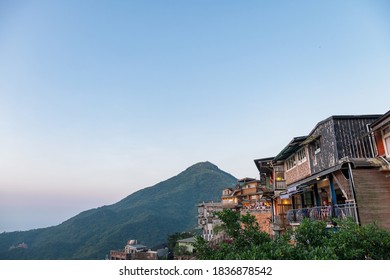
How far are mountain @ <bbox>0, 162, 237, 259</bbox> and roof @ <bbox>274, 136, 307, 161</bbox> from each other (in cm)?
7714

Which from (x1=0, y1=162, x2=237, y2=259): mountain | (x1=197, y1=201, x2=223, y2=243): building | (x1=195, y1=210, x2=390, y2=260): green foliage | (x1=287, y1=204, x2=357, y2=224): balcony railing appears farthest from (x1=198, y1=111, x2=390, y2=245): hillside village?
(x1=0, y1=162, x2=237, y2=259): mountain

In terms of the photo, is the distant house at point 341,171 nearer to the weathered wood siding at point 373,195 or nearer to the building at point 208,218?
the weathered wood siding at point 373,195

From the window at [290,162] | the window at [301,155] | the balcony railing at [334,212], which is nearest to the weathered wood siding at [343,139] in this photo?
the window at [301,155]

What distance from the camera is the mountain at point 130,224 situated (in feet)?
317

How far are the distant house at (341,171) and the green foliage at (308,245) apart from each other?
489 centimetres

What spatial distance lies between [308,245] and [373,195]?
21.2 ft

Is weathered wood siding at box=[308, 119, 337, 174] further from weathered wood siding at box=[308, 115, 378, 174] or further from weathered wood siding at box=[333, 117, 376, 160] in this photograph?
weathered wood siding at box=[333, 117, 376, 160]

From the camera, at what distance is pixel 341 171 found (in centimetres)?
A: 1020

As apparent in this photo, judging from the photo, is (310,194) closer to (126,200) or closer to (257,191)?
(257,191)

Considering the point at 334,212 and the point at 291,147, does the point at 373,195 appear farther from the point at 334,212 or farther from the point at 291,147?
the point at 291,147
